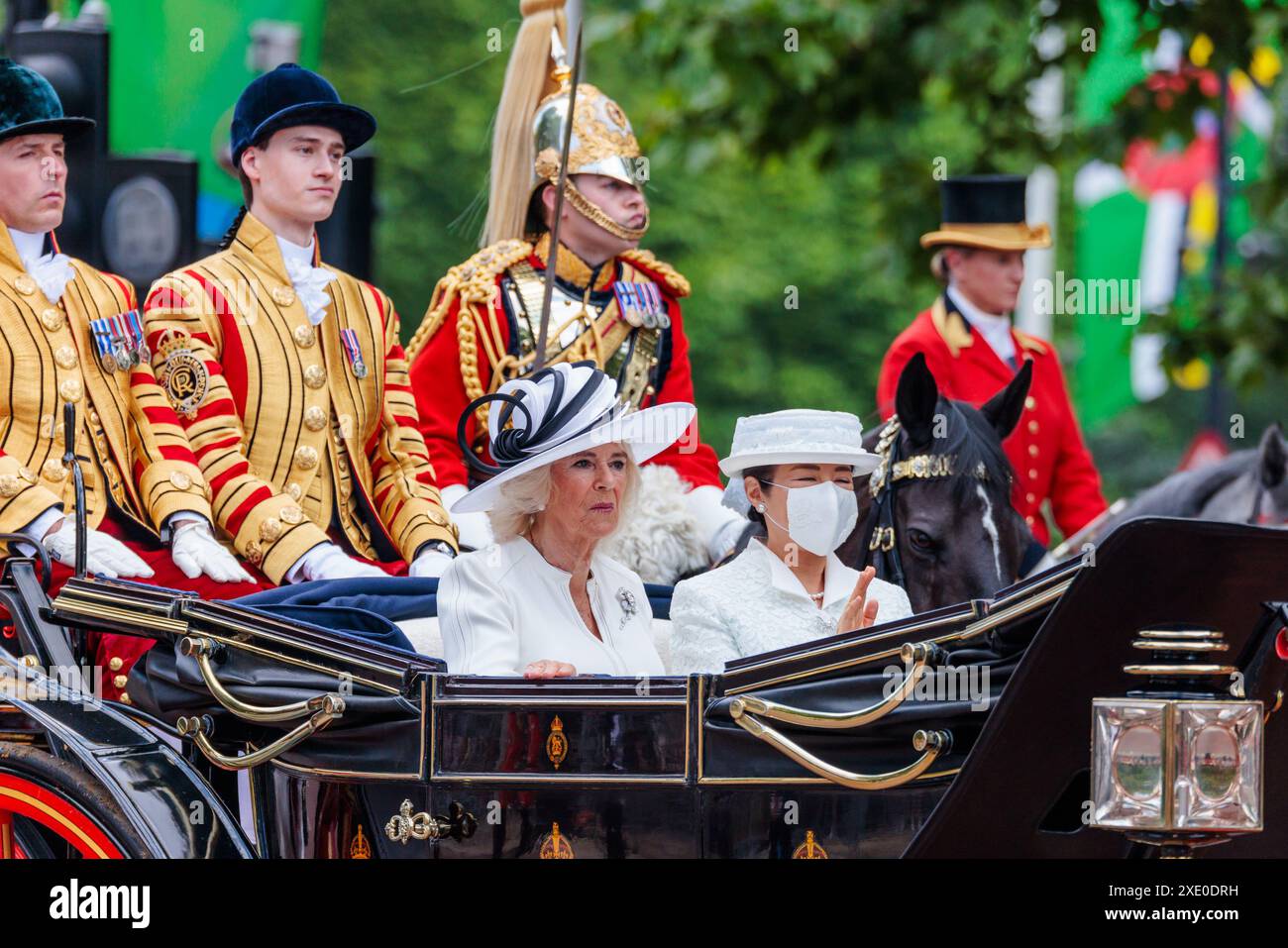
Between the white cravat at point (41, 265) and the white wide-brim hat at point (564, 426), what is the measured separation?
129cm

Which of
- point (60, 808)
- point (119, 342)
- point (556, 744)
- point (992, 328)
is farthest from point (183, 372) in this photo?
point (992, 328)

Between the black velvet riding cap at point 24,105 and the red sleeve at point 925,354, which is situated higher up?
the black velvet riding cap at point 24,105

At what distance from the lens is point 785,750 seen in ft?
12.9

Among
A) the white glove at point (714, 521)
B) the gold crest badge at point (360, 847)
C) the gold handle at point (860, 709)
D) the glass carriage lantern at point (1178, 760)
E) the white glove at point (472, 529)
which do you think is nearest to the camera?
the glass carriage lantern at point (1178, 760)

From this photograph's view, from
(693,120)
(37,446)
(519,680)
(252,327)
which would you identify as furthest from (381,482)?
(693,120)

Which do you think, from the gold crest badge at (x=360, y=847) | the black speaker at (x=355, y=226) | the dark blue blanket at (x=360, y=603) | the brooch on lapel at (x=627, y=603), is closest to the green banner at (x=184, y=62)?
the black speaker at (x=355, y=226)

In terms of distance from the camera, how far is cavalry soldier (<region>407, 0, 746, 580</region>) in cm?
597

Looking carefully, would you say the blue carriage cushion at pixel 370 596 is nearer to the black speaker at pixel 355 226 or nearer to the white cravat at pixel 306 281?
the white cravat at pixel 306 281

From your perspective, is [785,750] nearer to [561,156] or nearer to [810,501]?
[810,501]

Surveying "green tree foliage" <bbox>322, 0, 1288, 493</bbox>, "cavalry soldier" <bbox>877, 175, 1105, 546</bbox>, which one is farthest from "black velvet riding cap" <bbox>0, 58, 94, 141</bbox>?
"green tree foliage" <bbox>322, 0, 1288, 493</bbox>

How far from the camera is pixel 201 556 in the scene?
4957mm

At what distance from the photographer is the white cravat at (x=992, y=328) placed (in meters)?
7.46

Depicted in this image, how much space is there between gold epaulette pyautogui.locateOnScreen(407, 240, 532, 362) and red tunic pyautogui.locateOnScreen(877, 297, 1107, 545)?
1.33 m

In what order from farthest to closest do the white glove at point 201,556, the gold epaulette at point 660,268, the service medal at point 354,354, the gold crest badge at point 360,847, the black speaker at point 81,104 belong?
the black speaker at point 81,104
the gold epaulette at point 660,268
the service medal at point 354,354
the white glove at point 201,556
the gold crest badge at point 360,847
